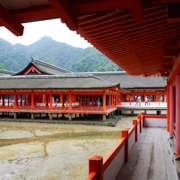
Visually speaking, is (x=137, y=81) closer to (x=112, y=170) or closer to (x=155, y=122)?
(x=155, y=122)

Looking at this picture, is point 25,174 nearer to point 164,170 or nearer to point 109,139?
point 164,170

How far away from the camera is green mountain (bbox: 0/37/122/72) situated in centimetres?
8762

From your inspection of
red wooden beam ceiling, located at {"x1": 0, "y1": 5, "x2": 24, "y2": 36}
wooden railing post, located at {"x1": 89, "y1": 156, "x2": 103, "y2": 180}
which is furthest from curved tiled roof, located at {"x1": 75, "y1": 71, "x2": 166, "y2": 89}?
red wooden beam ceiling, located at {"x1": 0, "y1": 5, "x2": 24, "y2": 36}

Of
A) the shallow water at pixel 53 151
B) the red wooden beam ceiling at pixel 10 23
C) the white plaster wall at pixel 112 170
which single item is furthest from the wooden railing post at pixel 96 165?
the shallow water at pixel 53 151

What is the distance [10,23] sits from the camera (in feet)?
6.77

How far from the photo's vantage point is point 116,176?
5.86 m

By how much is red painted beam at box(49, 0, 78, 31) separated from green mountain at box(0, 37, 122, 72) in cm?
7907

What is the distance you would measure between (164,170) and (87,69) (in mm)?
81481

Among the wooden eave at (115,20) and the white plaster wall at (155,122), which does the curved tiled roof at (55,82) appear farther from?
the wooden eave at (115,20)

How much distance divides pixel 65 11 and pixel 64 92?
65.9 ft

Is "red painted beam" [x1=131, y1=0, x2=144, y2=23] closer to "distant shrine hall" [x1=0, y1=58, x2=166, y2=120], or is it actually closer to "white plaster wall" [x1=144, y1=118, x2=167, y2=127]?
"white plaster wall" [x1=144, y1=118, x2=167, y2=127]

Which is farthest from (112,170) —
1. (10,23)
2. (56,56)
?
(56,56)

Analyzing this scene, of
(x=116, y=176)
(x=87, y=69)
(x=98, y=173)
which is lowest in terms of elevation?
(x=116, y=176)

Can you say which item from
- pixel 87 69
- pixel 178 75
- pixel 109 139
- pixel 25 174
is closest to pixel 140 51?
pixel 178 75
